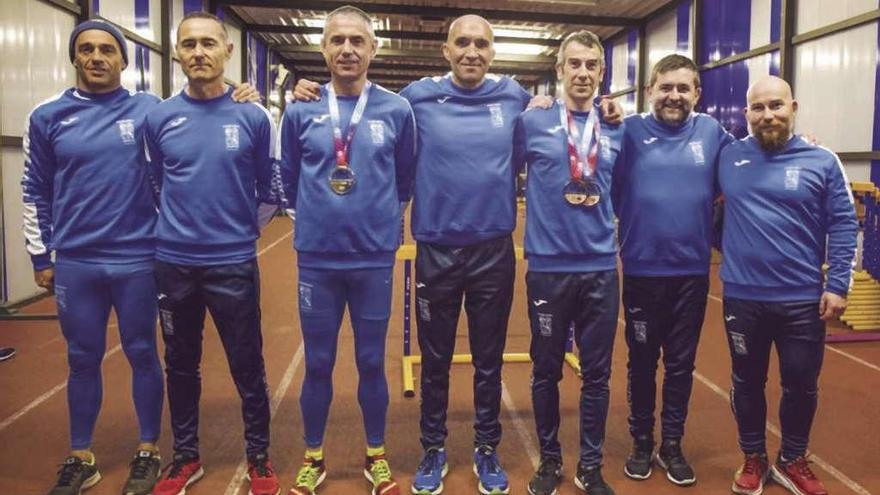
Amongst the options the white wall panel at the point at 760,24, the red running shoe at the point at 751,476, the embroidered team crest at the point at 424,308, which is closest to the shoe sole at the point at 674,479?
the red running shoe at the point at 751,476

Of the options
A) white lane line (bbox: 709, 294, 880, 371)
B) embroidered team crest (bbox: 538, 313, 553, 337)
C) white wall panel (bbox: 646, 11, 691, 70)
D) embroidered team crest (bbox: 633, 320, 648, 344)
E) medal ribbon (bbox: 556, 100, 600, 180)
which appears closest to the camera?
medal ribbon (bbox: 556, 100, 600, 180)

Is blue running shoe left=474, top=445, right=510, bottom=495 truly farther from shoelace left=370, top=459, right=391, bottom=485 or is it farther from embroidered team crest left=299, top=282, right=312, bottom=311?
embroidered team crest left=299, top=282, right=312, bottom=311

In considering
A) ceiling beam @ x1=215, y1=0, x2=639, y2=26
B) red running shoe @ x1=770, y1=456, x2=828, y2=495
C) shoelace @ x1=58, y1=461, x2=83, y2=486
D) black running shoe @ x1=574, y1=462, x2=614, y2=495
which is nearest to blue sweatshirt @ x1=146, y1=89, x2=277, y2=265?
shoelace @ x1=58, y1=461, x2=83, y2=486

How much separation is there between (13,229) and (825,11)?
10.1m

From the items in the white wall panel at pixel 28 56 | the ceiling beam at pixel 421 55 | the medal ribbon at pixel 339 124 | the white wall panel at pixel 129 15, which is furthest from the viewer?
the ceiling beam at pixel 421 55

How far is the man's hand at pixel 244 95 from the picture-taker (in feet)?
10.2

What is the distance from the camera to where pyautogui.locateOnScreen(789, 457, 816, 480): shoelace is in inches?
130

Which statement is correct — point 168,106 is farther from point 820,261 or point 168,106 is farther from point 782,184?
point 820,261

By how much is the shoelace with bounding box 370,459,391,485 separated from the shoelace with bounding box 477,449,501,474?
1.46ft

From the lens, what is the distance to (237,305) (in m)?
3.12

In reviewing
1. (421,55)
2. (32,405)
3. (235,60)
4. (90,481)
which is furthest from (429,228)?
(421,55)

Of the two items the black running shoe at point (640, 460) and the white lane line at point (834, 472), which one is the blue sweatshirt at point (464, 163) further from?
the white lane line at point (834, 472)

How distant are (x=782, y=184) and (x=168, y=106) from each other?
2.77m

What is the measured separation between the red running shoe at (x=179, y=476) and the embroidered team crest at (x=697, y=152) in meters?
2.81
